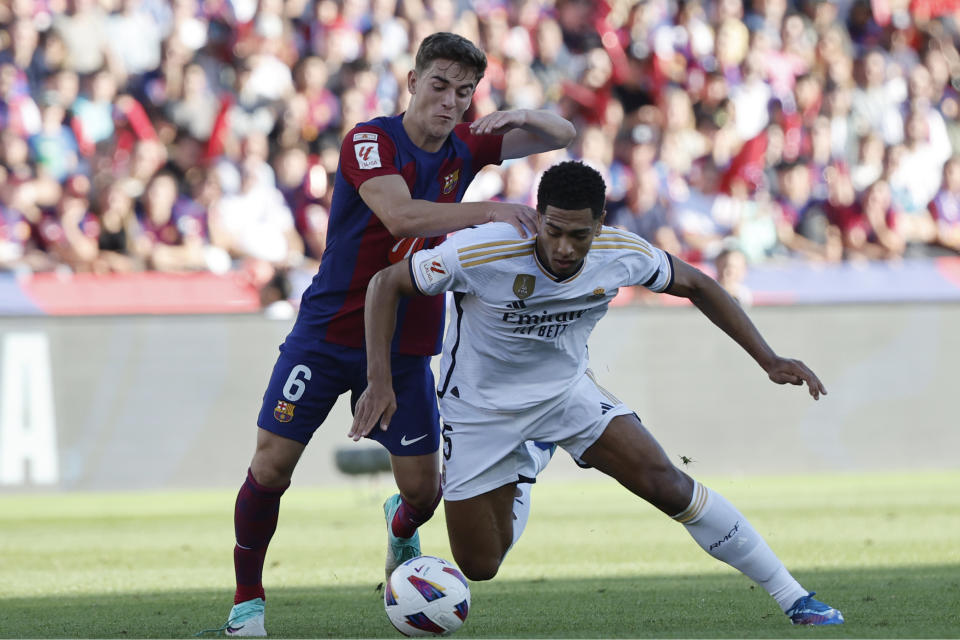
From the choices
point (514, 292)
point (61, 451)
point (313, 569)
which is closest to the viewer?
point (514, 292)

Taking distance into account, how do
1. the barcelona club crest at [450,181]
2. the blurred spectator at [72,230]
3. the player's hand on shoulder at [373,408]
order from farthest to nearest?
1. the blurred spectator at [72,230]
2. the barcelona club crest at [450,181]
3. the player's hand on shoulder at [373,408]

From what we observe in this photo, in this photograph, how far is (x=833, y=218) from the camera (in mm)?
16453

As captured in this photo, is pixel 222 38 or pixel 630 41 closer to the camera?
pixel 222 38

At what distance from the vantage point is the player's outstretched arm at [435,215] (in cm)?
561

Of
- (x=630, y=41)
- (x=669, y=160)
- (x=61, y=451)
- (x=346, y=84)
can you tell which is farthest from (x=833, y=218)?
(x=61, y=451)

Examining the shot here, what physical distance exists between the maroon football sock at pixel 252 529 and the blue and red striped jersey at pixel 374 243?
67 centimetres

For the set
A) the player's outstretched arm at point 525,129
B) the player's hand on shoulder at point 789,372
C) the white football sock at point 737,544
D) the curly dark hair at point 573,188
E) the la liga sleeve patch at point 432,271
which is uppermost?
the player's outstretched arm at point 525,129

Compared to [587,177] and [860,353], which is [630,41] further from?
[587,177]

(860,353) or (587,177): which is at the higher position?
(587,177)

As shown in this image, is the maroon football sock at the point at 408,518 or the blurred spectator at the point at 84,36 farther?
the blurred spectator at the point at 84,36

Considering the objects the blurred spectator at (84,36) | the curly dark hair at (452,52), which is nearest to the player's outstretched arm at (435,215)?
the curly dark hair at (452,52)

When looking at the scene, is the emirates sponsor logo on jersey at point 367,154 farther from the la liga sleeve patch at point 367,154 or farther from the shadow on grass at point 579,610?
the shadow on grass at point 579,610

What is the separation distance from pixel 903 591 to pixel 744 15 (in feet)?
43.4

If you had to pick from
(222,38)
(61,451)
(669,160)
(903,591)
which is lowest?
(61,451)
